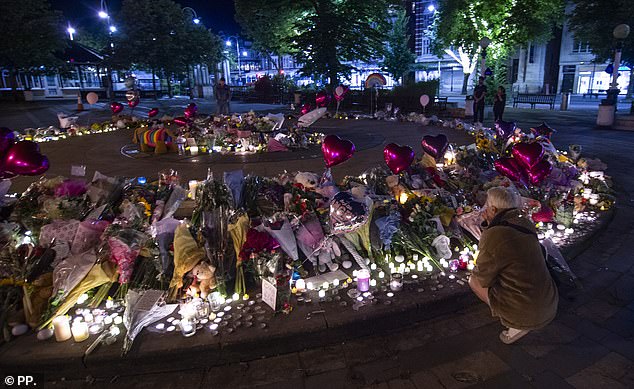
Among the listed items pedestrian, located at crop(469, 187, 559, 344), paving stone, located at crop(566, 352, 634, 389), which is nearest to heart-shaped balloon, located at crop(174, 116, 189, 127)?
pedestrian, located at crop(469, 187, 559, 344)

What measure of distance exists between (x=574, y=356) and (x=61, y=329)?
4.31 m

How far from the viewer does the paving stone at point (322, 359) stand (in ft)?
10.8

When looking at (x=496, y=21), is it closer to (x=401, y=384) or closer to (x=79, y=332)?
(x=401, y=384)

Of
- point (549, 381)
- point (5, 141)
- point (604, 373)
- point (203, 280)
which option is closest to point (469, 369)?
point (549, 381)

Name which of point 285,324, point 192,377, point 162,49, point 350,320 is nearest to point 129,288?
point 192,377

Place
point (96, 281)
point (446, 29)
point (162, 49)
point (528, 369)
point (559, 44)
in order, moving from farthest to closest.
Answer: point (559, 44) < point (162, 49) < point (446, 29) < point (96, 281) < point (528, 369)

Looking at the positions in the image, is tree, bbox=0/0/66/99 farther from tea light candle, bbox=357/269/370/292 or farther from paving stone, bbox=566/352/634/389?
paving stone, bbox=566/352/634/389

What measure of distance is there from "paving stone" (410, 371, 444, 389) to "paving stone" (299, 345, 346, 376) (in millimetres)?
576

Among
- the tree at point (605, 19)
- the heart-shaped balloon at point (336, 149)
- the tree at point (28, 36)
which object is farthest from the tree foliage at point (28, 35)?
the tree at point (605, 19)

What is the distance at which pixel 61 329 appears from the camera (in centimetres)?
342

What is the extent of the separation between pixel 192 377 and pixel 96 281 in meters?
1.48

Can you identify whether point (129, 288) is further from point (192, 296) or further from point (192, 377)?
point (192, 377)

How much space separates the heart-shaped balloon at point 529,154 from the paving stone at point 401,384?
3828 mm

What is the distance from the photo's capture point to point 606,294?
14.1 feet
